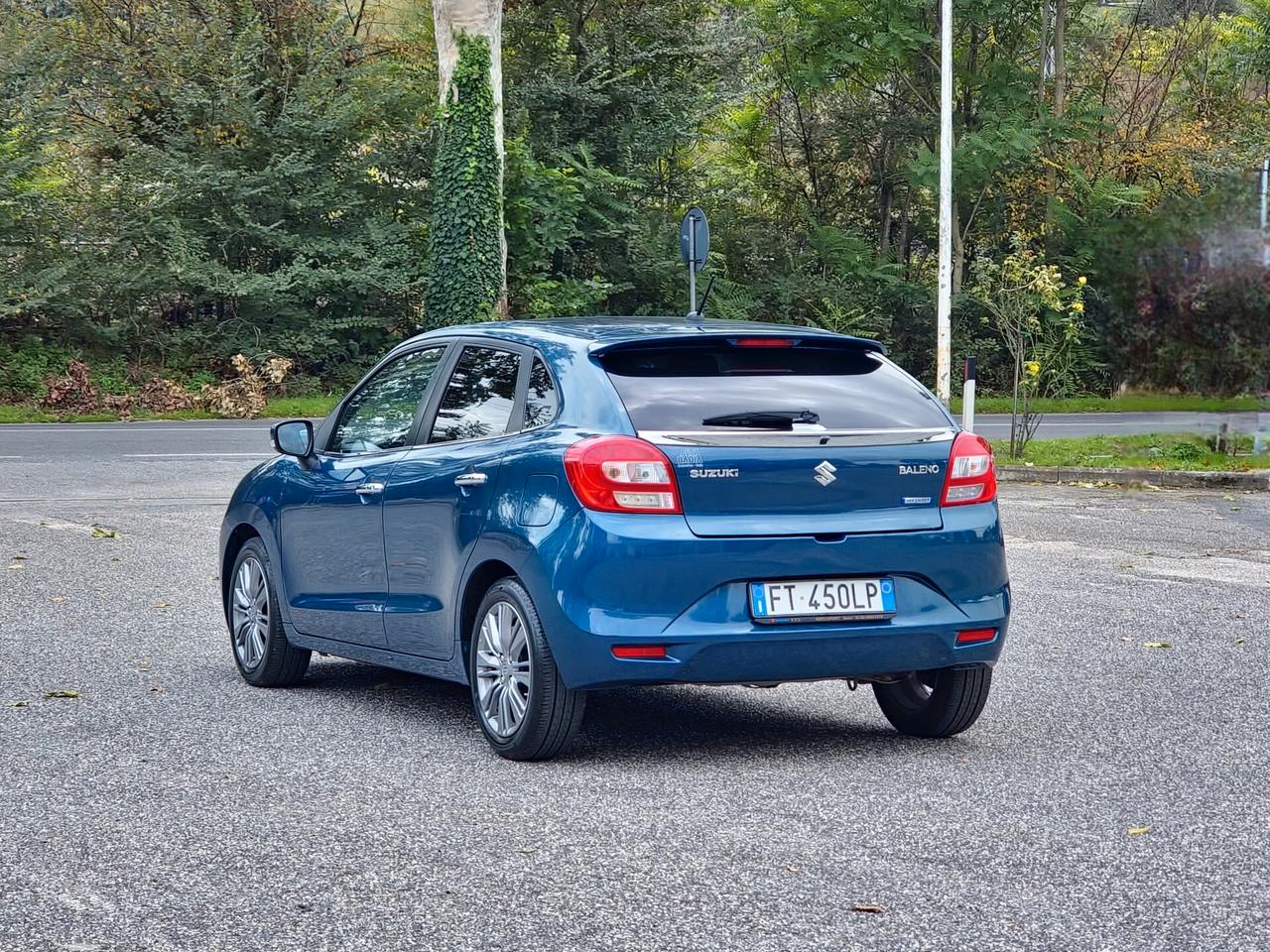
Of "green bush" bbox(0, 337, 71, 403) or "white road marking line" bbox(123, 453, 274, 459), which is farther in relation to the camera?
"green bush" bbox(0, 337, 71, 403)

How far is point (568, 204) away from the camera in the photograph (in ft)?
108

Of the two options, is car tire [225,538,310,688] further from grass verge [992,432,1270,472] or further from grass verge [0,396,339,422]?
grass verge [0,396,339,422]

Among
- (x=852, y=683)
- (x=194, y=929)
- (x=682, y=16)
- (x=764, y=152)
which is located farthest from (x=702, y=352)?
(x=764, y=152)

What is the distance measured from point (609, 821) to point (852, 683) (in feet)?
5.45

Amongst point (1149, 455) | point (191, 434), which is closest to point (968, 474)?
point (1149, 455)

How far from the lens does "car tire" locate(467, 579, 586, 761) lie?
19.2 ft

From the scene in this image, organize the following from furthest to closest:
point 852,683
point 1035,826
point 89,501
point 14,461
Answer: point 14,461
point 89,501
point 852,683
point 1035,826

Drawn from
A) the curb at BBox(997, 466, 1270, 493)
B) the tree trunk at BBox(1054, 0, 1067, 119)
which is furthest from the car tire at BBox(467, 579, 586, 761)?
the tree trunk at BBox(1054, 0, 1067, 119)

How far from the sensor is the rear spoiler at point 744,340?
609cm

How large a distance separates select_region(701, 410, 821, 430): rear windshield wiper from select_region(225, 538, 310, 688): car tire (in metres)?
2.75

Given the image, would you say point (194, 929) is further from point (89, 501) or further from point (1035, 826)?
point (89, 501)

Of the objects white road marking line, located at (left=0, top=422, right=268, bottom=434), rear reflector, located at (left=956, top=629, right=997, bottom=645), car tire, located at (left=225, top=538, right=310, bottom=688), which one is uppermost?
rear reflector, located at (left=956, top=629, right=997, bottom=645)

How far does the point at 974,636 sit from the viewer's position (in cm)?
611

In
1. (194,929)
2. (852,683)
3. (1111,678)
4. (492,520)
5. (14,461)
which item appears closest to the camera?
(194,929)
